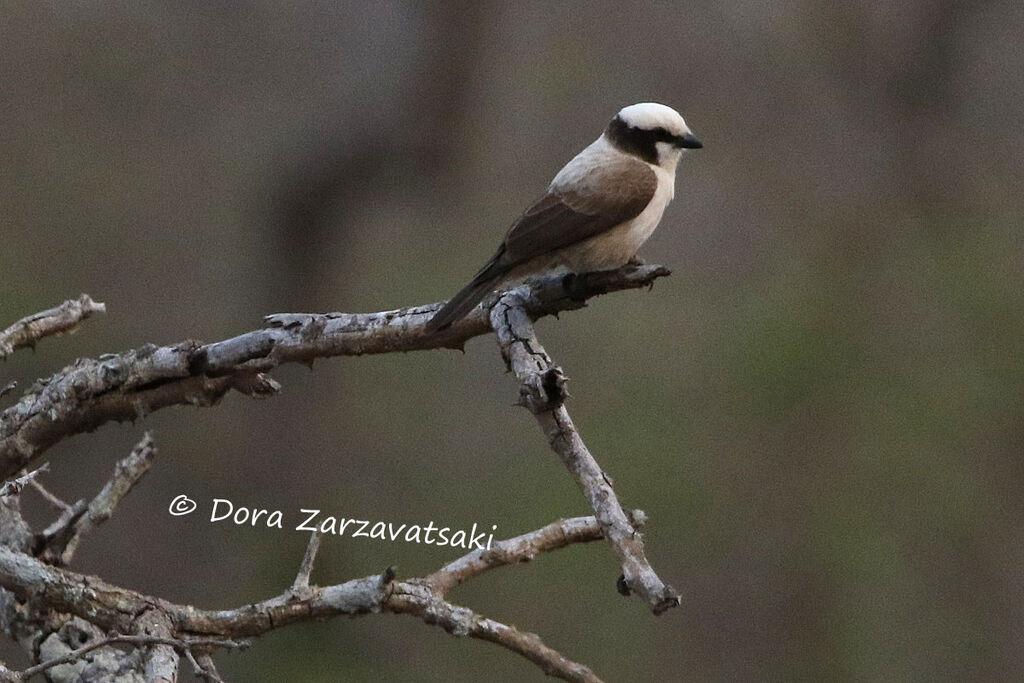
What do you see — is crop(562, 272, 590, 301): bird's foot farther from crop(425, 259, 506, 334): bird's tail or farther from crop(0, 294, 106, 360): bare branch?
crop(0, 294, 106, 360): bare branch

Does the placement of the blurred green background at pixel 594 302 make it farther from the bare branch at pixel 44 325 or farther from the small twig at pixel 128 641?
the small twig at pixel 128 641

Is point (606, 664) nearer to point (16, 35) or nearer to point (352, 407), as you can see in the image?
point (352, 407)

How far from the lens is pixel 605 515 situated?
6.27ft

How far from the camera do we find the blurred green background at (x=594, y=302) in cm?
741

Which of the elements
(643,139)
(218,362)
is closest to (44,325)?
(218,362)

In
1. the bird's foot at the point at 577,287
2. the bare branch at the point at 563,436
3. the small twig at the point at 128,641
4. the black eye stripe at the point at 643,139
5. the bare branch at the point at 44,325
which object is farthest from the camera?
the black eye stripe at the point at 643,139

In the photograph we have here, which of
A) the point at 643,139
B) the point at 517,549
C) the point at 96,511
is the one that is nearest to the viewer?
Answer: the point at 517,549

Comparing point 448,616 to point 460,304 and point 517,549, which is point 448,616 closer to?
point 517,549

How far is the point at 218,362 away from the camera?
278 centimetres

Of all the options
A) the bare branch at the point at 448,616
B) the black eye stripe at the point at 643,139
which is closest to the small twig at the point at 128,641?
the bare branch at the point at 448,616

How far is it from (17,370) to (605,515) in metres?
5.95

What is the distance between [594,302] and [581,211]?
169 inches

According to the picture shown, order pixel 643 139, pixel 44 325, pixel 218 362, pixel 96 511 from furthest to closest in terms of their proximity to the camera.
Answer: pixel 643 139 → pixel 44 325 → pixel 218 362 → pixel 96 511

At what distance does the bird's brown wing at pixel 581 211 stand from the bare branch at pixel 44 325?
3.11 ft
